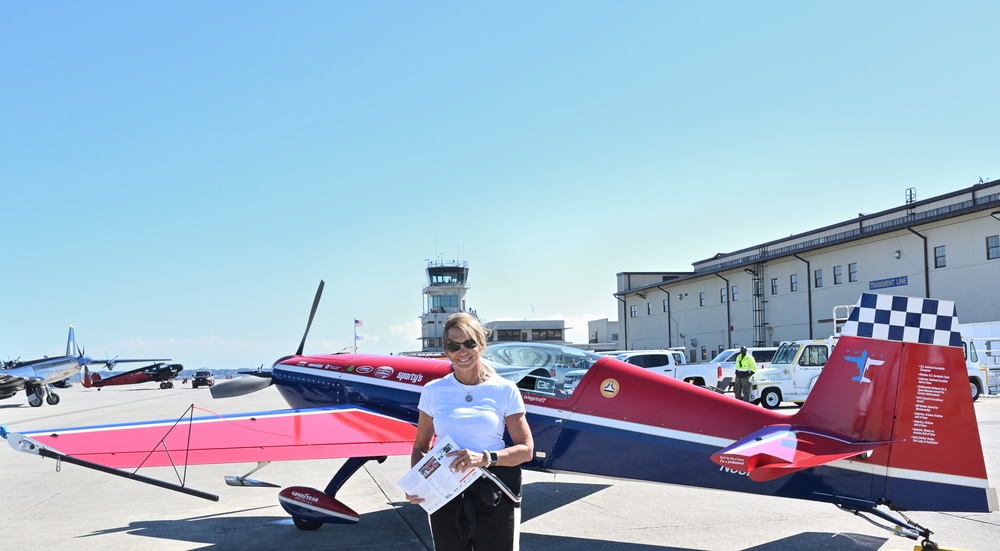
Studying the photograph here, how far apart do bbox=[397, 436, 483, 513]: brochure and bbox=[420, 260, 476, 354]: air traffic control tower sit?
7204cm

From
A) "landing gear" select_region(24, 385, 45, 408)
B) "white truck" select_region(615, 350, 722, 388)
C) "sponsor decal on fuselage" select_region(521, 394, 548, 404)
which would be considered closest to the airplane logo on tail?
"sponsor decal on fuselage" select_region(521, 394, 548, 404)

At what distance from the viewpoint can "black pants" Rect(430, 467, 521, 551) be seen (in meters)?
2.90

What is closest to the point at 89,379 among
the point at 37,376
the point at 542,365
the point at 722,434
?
the point at 37,376

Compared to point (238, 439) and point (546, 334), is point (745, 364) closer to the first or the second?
point (238, 439)

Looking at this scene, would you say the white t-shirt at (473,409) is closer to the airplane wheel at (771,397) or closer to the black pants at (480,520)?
the black pants at (480,520)

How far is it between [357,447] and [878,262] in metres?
31.9

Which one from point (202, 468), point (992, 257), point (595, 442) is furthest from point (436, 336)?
point (595, 442)

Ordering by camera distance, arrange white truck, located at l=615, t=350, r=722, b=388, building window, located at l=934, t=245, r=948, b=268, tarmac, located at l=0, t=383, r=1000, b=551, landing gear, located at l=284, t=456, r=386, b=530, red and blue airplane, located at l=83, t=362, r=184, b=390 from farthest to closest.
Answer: red and blue airplane, located at l=83, t=362, r=184, b=390
building window, located at l=934, t=245, r=948, b=268
white truck, located at l=615, t=350, r=722, b=388
landing gear, located at l=284, t=456, r=386, b=530
tarmac, located at l=0, t=383, r=1000, b=551

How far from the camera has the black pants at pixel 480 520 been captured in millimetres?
2904

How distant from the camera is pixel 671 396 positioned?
5.55 m

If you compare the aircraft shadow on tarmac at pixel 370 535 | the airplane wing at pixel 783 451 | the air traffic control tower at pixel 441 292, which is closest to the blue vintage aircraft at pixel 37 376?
the aircraft shadow on tarmac at pixel 370 535

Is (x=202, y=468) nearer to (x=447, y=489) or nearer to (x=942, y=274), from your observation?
(x=447, y=489)

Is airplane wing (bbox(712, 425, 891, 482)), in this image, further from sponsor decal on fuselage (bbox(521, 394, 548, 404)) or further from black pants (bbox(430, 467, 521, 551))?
black pants (bbox(430, 467, 521, 551))

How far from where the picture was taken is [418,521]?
6590mm
